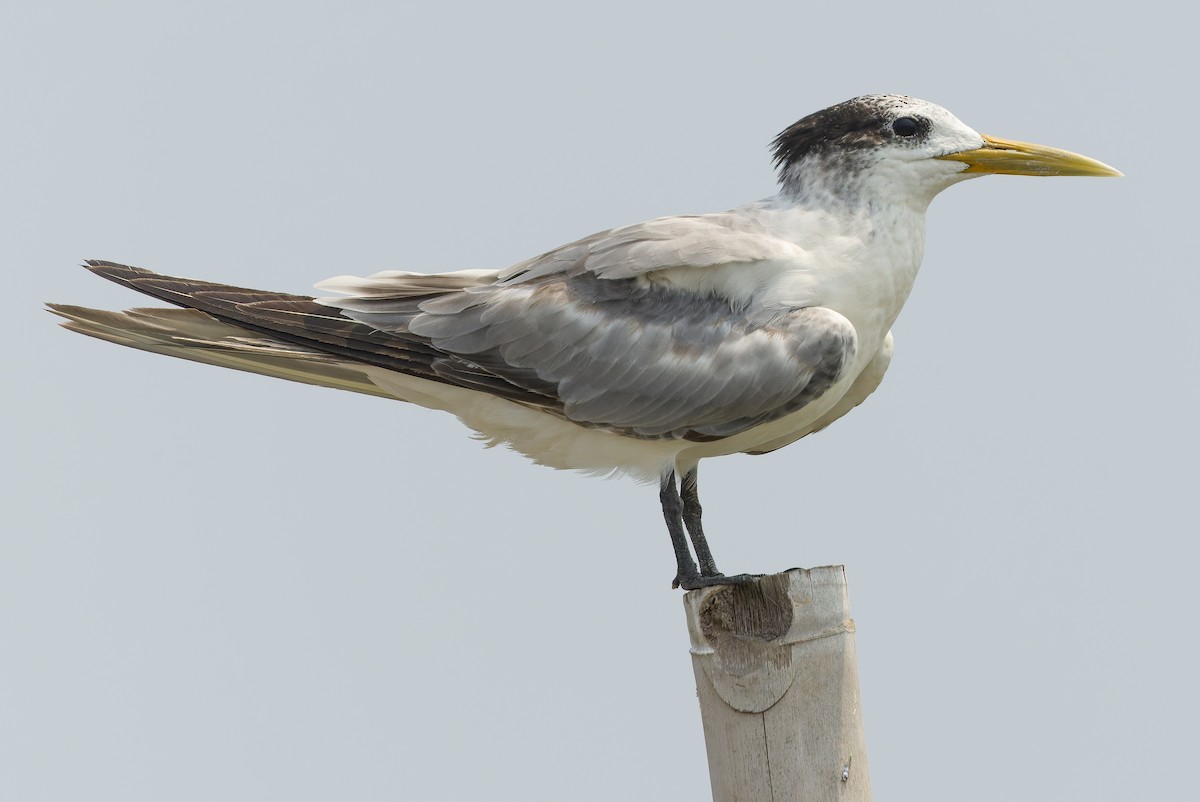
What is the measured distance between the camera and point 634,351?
215 inches

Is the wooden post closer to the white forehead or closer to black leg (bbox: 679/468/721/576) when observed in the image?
black leg (bbox: 679/468/721/576)

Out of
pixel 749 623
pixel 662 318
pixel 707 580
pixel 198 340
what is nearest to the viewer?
pixel 749 623

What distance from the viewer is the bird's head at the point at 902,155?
224 inches

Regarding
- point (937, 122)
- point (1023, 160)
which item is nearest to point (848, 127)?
point (937, 122)

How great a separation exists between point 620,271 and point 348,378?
1.28 m

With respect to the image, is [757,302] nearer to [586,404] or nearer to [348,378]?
[586,404]

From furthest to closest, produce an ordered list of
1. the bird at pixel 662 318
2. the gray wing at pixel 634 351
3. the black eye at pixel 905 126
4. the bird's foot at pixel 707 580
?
the black eye at pixel 905 126 < the bird at pixel 662 318 < the gray wing at pixel 634 351 < the bird's foot at pixel 707 580

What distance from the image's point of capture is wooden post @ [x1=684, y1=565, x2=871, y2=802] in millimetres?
4805

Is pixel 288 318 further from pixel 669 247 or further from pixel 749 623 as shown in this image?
pixel 749 623

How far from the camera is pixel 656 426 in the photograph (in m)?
5.46

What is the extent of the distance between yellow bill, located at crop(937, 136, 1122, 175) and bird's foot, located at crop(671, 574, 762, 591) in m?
1.95

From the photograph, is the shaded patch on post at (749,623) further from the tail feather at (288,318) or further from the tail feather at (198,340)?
the tail feather at (198,340)

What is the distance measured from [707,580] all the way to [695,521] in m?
0.65

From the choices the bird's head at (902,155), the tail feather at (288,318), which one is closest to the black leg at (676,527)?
the tail feather at (288,318)
